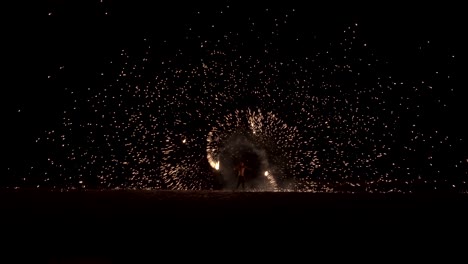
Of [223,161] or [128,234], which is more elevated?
[223,161]

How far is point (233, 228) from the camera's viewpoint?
1710 millimetres

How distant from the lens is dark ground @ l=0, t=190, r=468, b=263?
162 centimetres

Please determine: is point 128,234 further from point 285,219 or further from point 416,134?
point 416,134

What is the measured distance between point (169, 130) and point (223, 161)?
2744mm

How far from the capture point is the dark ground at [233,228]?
162cm

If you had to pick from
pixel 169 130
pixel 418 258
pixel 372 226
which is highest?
pixel 169 130

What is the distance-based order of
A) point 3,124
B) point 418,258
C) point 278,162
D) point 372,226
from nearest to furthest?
point 418,258, point 372,226, point 3,124, point 278,162

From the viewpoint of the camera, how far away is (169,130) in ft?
61.1

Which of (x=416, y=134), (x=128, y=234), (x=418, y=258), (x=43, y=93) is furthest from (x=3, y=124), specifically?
(x=416, y=134)

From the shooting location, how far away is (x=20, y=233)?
1.70 metres

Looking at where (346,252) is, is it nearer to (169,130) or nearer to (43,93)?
(43,93)

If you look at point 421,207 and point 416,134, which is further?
point 416,134

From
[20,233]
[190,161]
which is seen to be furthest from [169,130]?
[20,233]

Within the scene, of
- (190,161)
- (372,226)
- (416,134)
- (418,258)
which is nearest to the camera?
(418,258)
